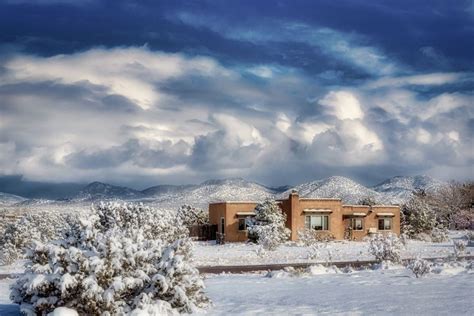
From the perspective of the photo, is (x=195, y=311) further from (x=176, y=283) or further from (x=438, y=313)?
(x=438, y=313)

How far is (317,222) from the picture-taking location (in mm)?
52469

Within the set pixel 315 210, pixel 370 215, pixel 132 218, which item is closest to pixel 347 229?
pixel 370 215

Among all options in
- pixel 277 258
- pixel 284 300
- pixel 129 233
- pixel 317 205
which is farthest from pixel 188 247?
pixel 317 205

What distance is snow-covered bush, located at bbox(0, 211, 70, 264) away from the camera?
32.1 meters

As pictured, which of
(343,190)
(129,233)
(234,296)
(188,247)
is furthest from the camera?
(343,190)

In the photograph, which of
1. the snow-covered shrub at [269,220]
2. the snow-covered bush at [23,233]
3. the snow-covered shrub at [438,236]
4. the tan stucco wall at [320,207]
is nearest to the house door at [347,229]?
the tan stucco wall at [320,207]

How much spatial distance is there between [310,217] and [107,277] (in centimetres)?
4206

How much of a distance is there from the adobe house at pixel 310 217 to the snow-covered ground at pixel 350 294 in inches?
1229

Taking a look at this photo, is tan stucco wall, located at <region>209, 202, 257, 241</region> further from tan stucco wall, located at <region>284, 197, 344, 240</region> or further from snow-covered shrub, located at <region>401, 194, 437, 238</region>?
snow-covered shrub, located at <region>401, 194, 437, 238</region>

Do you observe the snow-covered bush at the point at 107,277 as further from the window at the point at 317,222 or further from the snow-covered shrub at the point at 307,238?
the window at the point at 317,222

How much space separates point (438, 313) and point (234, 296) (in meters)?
5.41

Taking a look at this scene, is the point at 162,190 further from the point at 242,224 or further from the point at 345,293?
the point at 345,293

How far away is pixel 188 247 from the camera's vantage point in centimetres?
1359

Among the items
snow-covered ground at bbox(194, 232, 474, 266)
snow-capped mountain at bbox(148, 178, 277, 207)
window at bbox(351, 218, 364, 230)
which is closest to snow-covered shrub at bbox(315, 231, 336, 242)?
window at bbox(351, 218, 364, 230)
